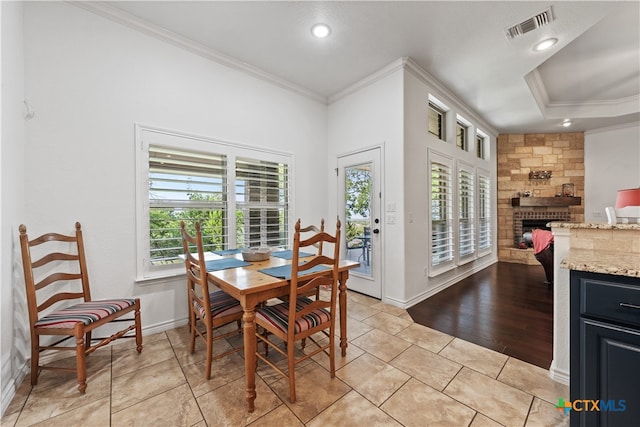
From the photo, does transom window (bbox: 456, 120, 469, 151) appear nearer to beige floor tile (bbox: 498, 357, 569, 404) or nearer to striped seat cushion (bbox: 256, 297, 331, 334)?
beige floor tile (bbox: 498, 357, 569, 404)

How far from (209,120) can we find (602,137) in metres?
7.81

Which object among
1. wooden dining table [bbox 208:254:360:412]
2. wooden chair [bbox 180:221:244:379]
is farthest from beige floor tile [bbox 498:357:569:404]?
wooden chair [bbox 180:221:244:379]

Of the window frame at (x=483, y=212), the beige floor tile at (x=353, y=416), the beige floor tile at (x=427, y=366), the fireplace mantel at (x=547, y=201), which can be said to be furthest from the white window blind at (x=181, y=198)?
the fireplace mantel at (x=547, y=201)

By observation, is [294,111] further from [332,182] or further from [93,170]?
[93,170]

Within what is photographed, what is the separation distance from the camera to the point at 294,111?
11.9 feet

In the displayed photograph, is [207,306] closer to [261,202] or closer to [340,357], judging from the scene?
[340,357]

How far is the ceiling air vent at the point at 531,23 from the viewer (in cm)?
232

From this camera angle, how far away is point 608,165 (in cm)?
539

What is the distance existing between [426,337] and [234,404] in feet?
5.61

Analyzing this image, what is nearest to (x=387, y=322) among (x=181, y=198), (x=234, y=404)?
(x=234, y=404)

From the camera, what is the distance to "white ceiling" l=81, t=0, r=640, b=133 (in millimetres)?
2252

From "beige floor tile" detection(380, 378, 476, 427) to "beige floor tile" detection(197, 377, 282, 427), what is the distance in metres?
0.71

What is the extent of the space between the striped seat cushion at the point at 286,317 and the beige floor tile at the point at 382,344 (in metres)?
0.66

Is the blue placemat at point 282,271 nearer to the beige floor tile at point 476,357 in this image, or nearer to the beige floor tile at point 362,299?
the beige floor tile at point 476,357
